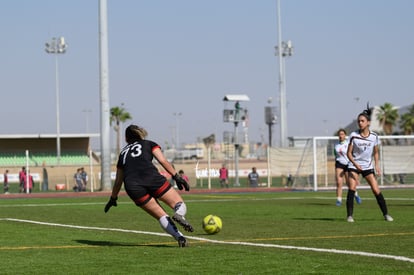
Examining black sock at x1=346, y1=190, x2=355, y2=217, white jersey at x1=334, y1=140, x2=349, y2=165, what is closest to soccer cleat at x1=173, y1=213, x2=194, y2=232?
black sock at x1=346, y1=190, x2=355, y2=217

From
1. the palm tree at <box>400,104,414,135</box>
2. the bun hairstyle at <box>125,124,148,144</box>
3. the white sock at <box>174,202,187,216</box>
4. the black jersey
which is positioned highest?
the palm tree at <box>400,104,414,135</box>

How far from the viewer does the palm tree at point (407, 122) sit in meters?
106

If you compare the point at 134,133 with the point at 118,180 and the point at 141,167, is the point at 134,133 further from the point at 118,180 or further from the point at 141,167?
the point at 118,180

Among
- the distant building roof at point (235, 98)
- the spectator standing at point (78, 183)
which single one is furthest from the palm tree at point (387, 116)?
the spectator standing at point (78, 183)

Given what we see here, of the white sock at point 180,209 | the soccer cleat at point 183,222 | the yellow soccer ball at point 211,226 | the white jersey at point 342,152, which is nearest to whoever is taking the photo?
the soccer cleat at point 183,222

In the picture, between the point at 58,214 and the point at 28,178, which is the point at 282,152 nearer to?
the point at 28,178

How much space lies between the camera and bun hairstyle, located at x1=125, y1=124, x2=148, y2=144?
505 inches

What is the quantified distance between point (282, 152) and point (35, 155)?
101ft

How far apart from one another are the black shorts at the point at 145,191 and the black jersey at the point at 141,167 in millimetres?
43

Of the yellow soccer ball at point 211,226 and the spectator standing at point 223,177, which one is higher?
the yellow soccer ball at point 211,226

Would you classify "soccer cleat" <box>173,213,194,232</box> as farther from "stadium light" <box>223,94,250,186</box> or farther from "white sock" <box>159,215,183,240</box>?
"stadium light" <box>223,94,250,186</box>

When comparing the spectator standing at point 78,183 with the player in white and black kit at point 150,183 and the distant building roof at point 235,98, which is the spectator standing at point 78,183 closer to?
the distant building roof at point 235,98

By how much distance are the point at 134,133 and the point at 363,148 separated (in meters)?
6.14

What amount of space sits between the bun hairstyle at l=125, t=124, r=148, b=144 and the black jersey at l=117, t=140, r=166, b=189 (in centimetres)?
22
